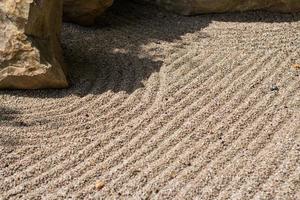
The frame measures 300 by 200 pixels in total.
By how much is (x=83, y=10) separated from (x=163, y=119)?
7.09ft

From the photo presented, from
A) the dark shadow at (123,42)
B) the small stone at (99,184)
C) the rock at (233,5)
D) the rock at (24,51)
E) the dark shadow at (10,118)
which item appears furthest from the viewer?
the rock at (233,5)

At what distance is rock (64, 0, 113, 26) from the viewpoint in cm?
590

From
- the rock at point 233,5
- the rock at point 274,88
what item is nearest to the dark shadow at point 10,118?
the rock at point 274,88

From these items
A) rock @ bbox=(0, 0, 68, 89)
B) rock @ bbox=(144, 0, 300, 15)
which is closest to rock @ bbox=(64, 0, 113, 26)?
rock @ bbox=(144, 0, 300, 15)

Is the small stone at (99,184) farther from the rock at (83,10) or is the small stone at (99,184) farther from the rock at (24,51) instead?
the rock at (83,10)

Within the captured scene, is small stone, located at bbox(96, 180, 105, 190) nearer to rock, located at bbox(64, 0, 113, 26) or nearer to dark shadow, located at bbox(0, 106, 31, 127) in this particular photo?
dark shadow, located at bbox(0, 106, 31, 127)

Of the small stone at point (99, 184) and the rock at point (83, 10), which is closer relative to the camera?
the small stone at point (99, 184)

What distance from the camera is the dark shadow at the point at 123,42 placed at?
4875mm

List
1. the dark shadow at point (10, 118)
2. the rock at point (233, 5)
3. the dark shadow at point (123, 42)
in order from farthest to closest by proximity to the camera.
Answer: the rock at point (233, 5) < the dark shadow at point (123, 42) < the dark shadow at point (10, 118)

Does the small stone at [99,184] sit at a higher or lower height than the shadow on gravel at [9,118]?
lower

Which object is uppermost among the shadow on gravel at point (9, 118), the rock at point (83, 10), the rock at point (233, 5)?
the rock at point (233, 5)

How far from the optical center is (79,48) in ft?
18.3

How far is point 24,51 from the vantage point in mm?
4676

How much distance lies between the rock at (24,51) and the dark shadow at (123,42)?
104 mm
